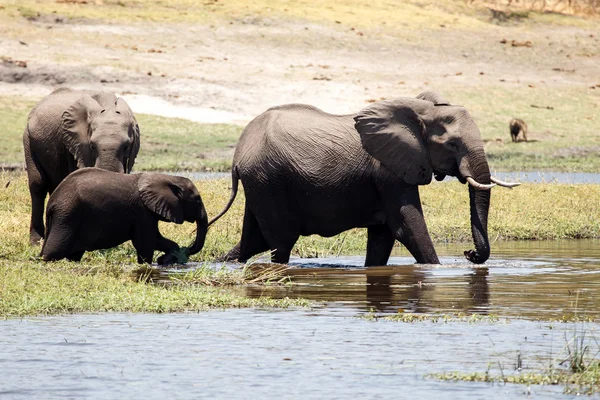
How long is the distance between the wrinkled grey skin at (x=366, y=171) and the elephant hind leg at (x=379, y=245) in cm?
1

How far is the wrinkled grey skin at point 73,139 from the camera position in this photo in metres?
15.8

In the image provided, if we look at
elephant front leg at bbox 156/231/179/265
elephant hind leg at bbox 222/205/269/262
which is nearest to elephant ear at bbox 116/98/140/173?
elephant front leg at bbox 156/231/179/265

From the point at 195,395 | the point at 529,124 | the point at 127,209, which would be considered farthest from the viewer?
the point at 529,124

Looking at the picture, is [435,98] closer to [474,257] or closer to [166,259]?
[474,257]

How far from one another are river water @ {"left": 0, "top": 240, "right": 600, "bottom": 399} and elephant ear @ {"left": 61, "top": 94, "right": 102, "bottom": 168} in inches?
163

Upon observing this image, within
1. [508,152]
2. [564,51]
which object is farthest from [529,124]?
[564,51]

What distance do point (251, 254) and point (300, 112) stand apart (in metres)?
1.73

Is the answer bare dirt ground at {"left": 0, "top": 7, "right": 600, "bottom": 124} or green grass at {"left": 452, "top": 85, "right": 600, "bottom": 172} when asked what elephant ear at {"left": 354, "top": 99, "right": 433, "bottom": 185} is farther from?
bare dirt ground at {"left": 0, "top": 7, "right": 600, "bottom": 124}

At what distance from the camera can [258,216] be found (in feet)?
48.9

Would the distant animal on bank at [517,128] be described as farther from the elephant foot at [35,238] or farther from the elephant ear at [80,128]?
the elephant foot at [35,238]

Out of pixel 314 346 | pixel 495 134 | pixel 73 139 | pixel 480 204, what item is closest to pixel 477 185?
pixel 480 204

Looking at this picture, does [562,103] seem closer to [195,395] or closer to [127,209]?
[127,209]

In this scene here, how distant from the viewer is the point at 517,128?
35.7 metres

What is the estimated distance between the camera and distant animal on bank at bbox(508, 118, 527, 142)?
35656 mm
